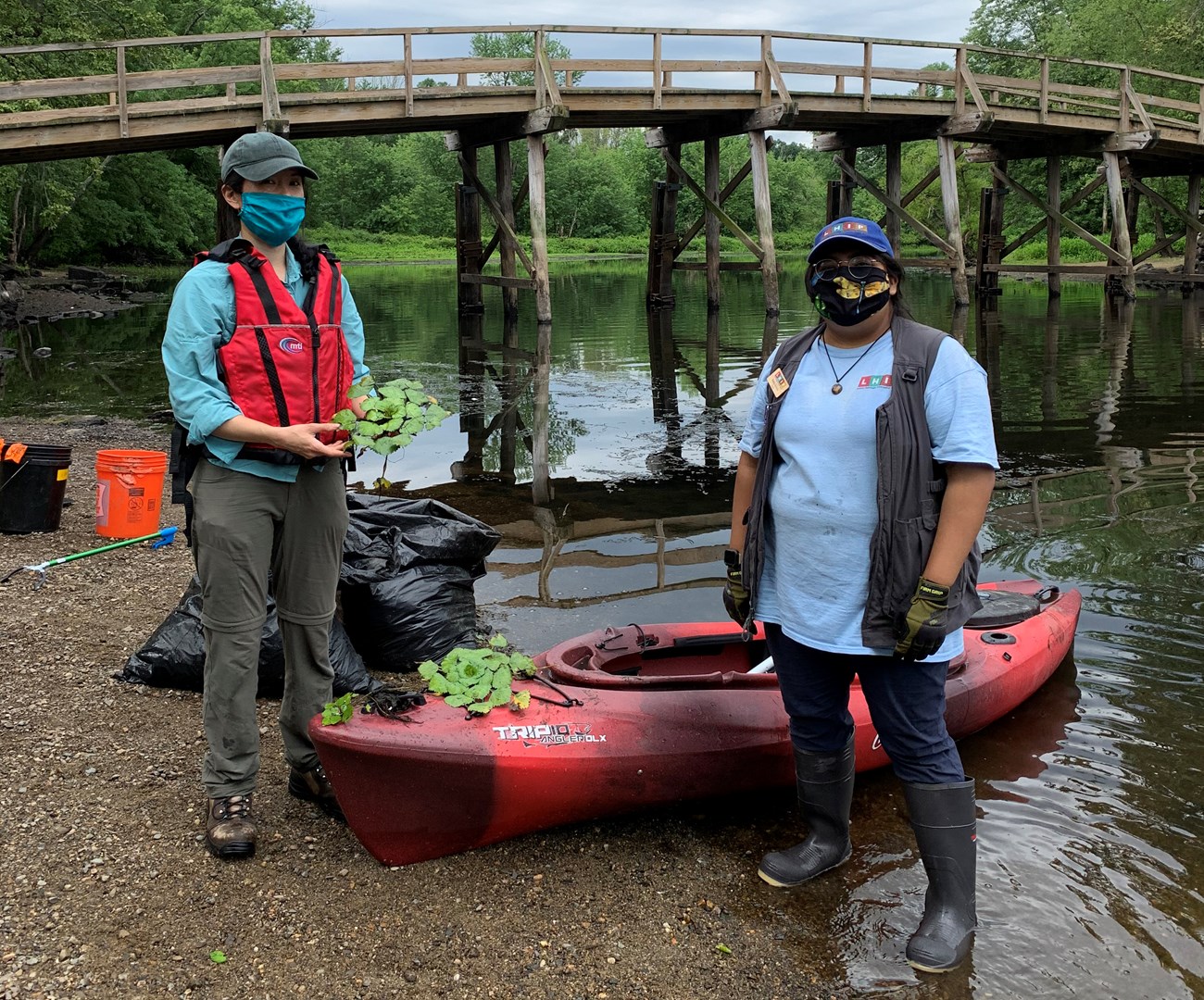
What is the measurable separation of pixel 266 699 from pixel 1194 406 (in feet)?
35.0

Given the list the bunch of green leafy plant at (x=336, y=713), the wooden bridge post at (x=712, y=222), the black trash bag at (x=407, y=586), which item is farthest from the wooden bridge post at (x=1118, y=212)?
the bunch of green leafy plant at (x=336, y=713)

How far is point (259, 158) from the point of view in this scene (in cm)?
316

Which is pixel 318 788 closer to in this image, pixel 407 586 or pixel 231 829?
pixel 231 829

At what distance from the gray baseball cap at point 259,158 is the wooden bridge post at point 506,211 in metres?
16.7

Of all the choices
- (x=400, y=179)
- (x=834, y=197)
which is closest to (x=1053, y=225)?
(x=834, y=197)

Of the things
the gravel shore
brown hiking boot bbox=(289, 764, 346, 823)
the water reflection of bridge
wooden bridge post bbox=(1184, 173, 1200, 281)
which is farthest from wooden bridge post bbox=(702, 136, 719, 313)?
brown hiking boot bbox=(289, 764, 346, 823)

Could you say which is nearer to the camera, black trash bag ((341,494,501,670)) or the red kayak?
the red kayak

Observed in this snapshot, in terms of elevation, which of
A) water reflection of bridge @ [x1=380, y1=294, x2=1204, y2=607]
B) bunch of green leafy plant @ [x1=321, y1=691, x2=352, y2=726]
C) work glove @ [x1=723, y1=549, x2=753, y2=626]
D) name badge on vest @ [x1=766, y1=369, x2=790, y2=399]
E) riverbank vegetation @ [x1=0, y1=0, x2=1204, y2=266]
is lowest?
water reflection of bridge @ [x1=380, y1=294, x2=1204, y2=607]

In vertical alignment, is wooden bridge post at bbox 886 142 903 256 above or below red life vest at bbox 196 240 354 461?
above

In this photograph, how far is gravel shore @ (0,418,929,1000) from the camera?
2947 mm

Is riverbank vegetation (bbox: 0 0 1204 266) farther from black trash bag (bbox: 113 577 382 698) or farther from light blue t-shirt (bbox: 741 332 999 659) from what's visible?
light blue t-shirt (bbox: 741 332 999 659)

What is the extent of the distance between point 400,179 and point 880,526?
67365 mm

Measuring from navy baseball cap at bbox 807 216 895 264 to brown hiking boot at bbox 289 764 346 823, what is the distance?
7.28ft

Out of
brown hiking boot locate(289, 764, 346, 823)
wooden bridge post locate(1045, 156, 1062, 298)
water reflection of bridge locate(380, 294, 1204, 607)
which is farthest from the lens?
wooden bridge post locate(1045, 156, 1062, 298)
